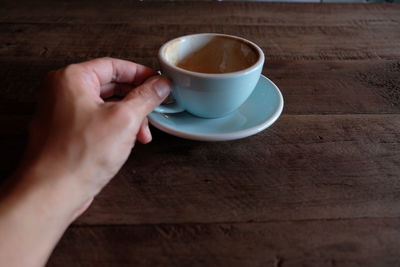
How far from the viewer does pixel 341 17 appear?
1.00 meters

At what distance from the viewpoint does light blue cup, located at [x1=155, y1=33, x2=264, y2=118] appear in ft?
1.62

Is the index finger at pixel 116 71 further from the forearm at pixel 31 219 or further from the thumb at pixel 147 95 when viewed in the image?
the forearm at pixel 31 219

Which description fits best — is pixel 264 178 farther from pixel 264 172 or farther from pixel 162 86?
pixel 162 86

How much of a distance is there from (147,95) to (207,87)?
0.08 meters

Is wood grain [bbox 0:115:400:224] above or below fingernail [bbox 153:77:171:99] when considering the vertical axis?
below

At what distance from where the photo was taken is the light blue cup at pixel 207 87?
0.49 metres

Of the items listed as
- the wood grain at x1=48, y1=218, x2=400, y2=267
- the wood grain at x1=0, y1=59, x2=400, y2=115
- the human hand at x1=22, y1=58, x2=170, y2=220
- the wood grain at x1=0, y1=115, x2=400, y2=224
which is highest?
the human hand at x1=22, y1=58, x2=170, y2=220

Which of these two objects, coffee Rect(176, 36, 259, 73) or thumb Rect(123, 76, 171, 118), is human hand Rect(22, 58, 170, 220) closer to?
thumb Rect(123, 76, 171, 118)

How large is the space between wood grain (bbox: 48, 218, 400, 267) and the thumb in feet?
0.48

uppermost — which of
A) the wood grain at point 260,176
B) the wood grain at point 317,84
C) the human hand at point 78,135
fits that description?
the human hand at point 78,135

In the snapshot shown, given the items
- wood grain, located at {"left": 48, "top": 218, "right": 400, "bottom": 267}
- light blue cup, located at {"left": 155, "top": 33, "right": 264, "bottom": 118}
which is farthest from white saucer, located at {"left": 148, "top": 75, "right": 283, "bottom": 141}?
wood grain, located at {"left": 48, "top": 218, "right": 400, "bottom": 267}

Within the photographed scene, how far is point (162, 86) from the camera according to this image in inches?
20.0

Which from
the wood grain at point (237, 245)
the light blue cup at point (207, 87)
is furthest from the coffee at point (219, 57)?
the wood grain at point (237, 245)

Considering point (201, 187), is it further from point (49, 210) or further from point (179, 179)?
point (49, 210)
